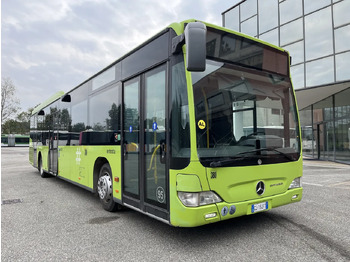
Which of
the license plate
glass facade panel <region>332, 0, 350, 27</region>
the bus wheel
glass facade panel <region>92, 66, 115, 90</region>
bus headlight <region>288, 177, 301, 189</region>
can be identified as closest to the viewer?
the license plate

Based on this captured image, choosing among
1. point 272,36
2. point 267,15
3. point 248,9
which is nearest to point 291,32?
point 272,36

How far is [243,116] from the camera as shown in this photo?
3805 millimetres

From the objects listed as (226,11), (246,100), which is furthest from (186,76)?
(226,11)

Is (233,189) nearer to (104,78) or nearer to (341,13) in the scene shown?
(104,78)

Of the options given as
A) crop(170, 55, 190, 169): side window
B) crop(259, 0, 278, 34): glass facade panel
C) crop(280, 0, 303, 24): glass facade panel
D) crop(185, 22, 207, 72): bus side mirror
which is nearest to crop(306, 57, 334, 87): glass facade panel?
crop(280, 0, 303, 24): glass facade panel

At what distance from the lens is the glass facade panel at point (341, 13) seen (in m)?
14.2

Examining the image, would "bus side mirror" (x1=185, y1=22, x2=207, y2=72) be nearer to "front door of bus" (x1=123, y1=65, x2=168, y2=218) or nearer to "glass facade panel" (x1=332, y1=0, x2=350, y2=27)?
"front door of bus" (x1=123, y1=65, x2=168, y2=218)

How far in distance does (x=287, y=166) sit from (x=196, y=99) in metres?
1.90

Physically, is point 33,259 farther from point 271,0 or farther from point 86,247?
point 271,0

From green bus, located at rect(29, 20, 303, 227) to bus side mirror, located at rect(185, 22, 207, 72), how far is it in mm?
11

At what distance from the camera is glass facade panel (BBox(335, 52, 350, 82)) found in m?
14.1

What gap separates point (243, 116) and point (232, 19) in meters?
20.0

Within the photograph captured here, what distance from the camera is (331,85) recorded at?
1450cm

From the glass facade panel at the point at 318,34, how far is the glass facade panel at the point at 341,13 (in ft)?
1.11
